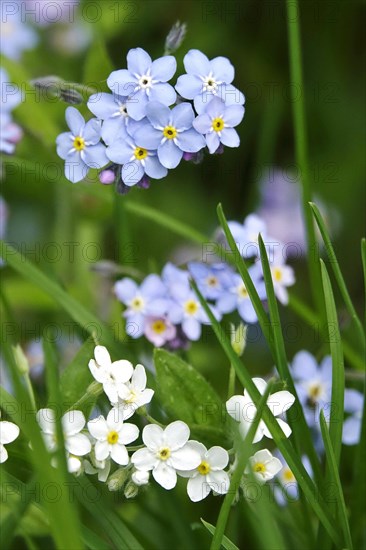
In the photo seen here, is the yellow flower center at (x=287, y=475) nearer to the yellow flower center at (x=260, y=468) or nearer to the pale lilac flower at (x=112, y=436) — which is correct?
the yellow flower center at (x=260, y=468)

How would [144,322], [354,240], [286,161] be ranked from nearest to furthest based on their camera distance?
[144,322], [354,240], [286,161]

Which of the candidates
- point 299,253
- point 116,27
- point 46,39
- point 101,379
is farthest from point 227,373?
point 46,39

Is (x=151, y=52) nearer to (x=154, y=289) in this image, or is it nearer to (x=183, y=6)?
(x=183, y=6)

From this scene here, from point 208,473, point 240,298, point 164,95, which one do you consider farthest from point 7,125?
point 208,473

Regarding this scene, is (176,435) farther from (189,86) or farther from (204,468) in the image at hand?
(189,86)

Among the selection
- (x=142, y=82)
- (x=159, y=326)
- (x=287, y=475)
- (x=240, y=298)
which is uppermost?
(x=142, y=82)

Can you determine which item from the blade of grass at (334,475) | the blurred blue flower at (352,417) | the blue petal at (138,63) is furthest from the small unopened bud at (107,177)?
the blurred blue flower at (352,417)
